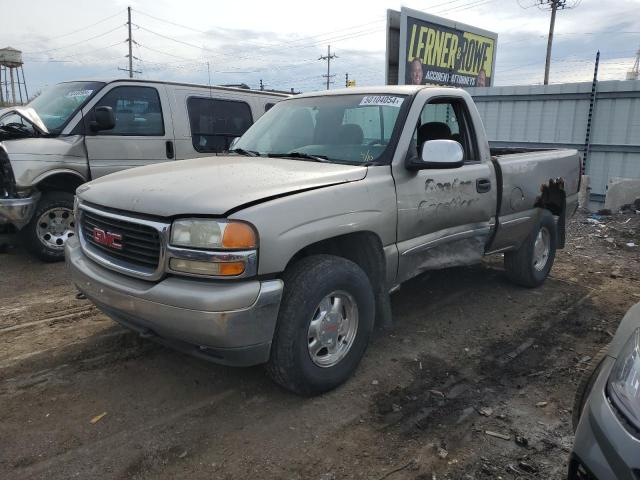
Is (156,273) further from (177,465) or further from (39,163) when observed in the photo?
(39,163)

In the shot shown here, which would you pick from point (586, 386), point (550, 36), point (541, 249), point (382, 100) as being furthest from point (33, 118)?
point (550, 36)

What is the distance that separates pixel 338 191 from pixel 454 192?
4.37 feet

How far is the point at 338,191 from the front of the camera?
312 centimetres

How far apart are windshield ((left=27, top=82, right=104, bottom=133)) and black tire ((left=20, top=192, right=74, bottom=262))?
786mm

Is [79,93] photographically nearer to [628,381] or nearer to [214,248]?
[214,248]

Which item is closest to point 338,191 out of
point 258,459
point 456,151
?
point 456,151

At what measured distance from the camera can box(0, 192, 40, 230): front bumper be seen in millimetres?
5547

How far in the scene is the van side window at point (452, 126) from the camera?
4.43 metres

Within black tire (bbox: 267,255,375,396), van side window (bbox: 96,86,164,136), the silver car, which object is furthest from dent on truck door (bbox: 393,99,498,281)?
van side window (bbox: 96,86,164,136)

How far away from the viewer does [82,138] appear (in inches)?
239

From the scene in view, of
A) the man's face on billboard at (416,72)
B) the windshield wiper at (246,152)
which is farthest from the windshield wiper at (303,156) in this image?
the man's face on billboard at (416,72)

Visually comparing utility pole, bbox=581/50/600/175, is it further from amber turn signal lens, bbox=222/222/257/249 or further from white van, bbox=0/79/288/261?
amber turn signal lens, bbox=222/222/257/249

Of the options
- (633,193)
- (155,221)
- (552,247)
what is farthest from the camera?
(633,193)

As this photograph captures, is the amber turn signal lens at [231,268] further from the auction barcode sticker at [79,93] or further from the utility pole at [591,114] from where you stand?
the utility pole at [591,114]
